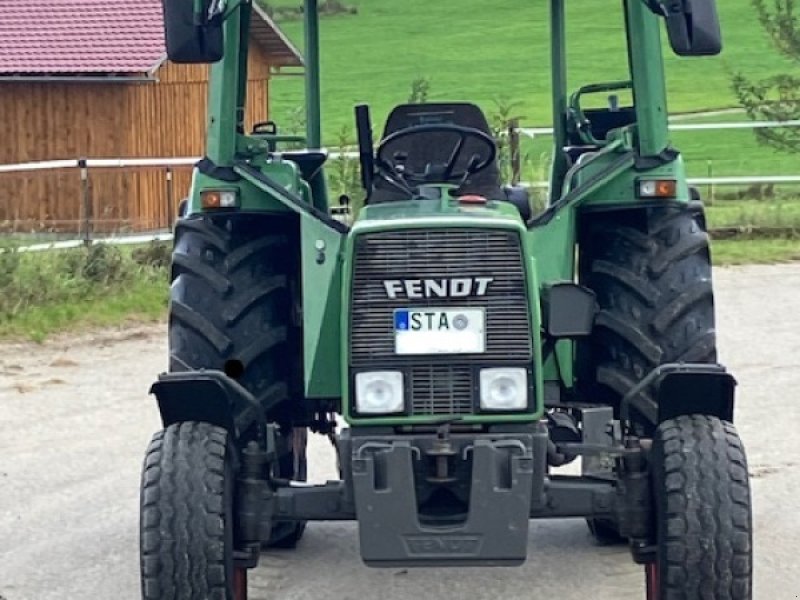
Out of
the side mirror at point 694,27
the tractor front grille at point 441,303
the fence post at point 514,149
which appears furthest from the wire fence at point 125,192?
the tractor front grille at point 441,303

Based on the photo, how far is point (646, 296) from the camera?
651cm

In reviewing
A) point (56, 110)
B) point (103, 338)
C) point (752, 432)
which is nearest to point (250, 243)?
point (752, 432)

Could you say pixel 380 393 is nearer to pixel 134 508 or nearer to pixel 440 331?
pixel 440 331

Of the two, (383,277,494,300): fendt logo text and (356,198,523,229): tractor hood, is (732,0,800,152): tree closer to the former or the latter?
(356,198,523,229): tractor hood

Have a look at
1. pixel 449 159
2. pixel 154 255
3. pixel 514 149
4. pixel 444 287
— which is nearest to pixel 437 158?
pixel 449 159

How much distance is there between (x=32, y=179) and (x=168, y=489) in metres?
21.1

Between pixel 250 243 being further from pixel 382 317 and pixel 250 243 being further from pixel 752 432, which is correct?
pixel 752 432

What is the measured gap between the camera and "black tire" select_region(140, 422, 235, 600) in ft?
18.1

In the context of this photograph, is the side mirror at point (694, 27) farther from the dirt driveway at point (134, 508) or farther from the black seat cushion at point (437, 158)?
the dirt driveway at point (134, 508)

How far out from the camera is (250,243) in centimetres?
679

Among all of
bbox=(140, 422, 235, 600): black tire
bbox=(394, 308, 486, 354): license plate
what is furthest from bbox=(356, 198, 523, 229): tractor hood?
bbox=(140, 422, 235, 600): black tire

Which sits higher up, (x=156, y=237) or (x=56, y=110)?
(x=56, y=110)

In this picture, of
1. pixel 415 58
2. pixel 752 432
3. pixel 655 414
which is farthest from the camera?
pixel 415 58

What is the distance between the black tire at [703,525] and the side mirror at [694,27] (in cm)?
130
